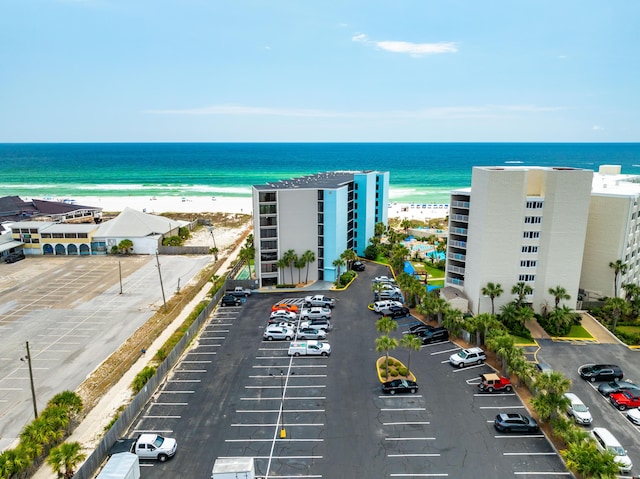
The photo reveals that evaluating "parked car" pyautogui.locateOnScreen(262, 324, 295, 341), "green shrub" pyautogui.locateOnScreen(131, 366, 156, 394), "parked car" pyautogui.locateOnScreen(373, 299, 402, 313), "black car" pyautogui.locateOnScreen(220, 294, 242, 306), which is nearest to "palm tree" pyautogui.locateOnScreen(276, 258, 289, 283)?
"black car" pyautogui.locateOnScreen(220, 294, 242, 306)

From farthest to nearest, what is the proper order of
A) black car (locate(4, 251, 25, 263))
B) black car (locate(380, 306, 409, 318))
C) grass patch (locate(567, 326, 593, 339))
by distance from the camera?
black car (locate(4, 251, 25, 263)), black car (locate(380, 306, 409, 318)), grass patch (locate(567, 326, 593, 339))

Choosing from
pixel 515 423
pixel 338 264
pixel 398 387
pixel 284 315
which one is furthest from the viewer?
pixel 338 264

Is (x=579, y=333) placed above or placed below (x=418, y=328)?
below

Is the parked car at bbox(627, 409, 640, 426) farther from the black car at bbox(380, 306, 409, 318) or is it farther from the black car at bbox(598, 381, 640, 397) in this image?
the black car at bbox(380, 306, 409, 318)

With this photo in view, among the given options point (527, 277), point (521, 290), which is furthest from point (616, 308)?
point (521, 290)

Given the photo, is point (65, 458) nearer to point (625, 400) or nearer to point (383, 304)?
point (383, 304)

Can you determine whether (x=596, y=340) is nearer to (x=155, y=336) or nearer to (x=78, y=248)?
(x=155, y=336)
